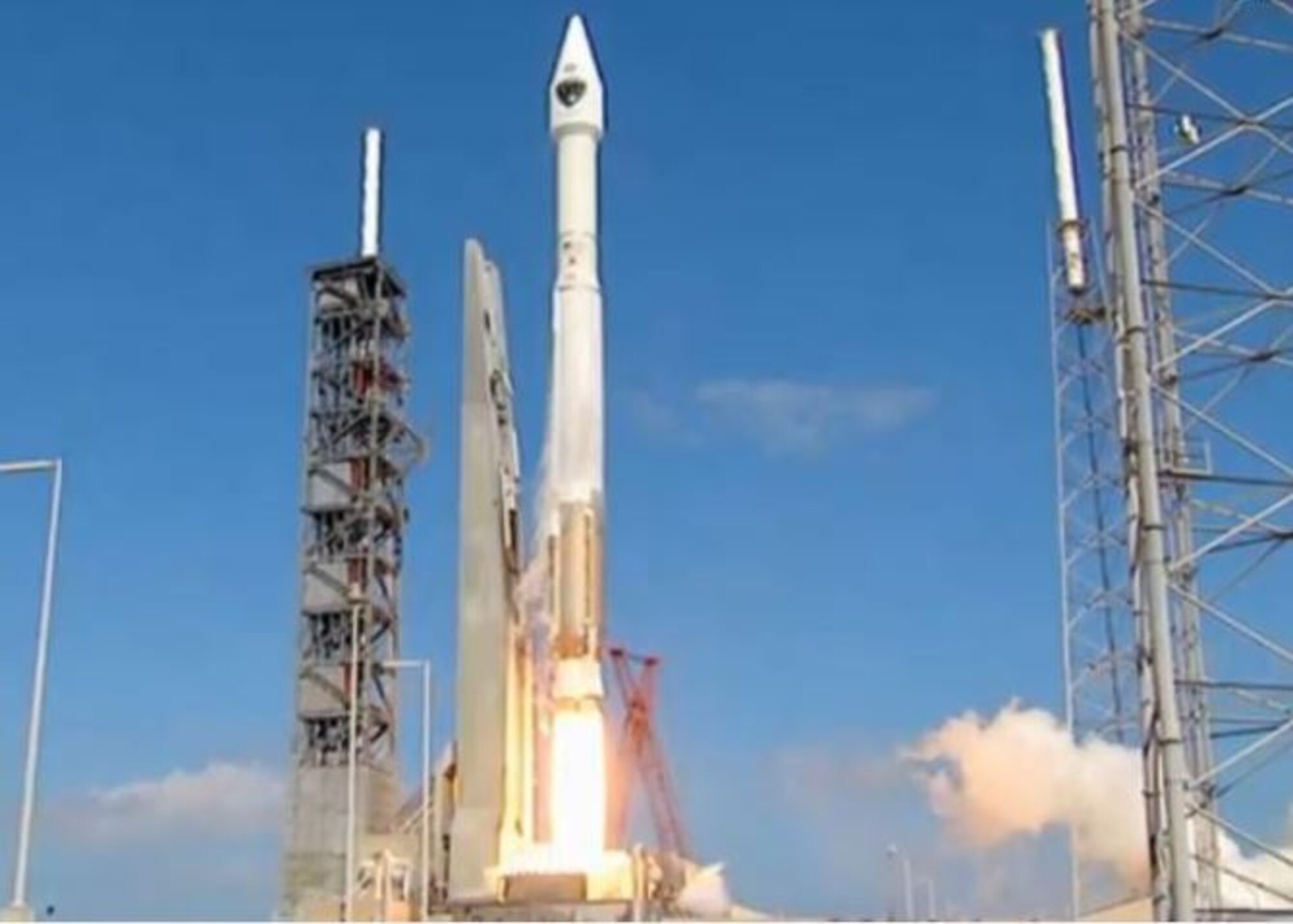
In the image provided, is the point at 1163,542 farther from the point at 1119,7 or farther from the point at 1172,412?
the point at 1119,7

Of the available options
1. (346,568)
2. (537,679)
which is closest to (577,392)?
(537,679)

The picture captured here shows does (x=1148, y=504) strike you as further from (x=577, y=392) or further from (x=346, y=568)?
(x=346, y=568)

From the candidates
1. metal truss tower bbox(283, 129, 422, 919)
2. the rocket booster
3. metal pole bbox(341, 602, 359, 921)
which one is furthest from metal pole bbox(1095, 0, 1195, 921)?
metal truss tower bbox(283, 129, 422, 919)

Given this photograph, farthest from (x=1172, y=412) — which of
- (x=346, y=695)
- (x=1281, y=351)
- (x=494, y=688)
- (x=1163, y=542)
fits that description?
(x=346, y=695)

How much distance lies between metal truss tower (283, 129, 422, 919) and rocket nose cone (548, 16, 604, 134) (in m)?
27.4

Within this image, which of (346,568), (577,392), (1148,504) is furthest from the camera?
(346,568)

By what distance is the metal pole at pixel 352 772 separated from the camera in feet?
181

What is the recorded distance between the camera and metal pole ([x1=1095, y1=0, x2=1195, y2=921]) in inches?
992

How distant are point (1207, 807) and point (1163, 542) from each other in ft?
14.5

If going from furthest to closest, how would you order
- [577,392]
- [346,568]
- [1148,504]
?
[346,568] < [577,392] < [1148,504]

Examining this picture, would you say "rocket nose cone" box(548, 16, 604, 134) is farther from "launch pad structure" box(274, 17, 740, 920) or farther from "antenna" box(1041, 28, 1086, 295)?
"antenna" box(1041, 28, 1086, 295)

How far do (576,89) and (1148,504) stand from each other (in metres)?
33.7

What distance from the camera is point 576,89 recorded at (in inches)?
2223

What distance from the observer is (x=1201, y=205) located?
30.8 metres
